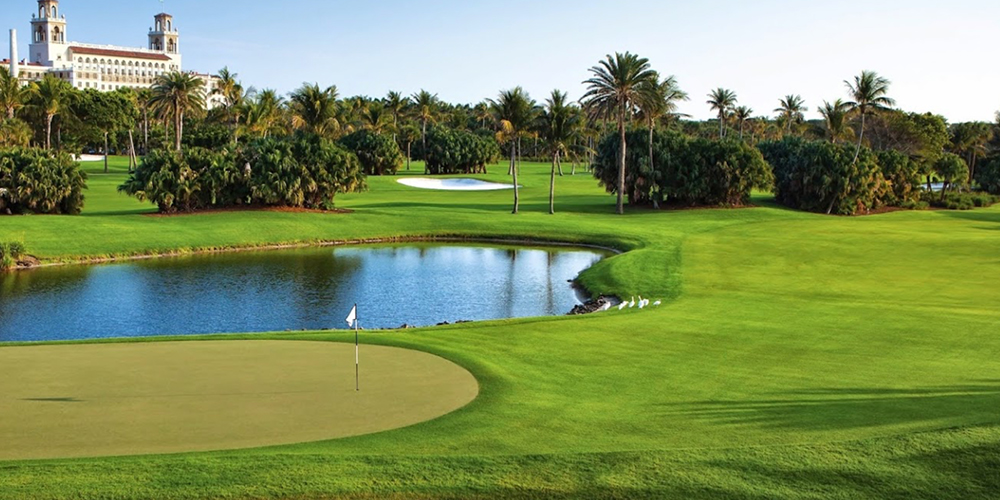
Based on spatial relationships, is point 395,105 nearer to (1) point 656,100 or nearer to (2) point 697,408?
(1) point 656,100

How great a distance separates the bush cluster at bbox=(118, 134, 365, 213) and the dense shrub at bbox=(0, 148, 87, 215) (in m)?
3.75

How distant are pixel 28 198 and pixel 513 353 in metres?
46.3

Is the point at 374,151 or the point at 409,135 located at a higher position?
the point at 409,135

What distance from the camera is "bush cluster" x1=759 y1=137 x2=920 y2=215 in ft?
247

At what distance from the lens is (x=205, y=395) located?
15.4 meters

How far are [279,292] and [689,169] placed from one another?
44.7 meters

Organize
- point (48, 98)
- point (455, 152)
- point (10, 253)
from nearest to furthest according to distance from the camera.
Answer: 1. point (10, 253)
2. point (48, 98)
3. point (455, 152)

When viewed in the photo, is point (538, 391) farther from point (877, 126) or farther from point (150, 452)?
point (877, 126)

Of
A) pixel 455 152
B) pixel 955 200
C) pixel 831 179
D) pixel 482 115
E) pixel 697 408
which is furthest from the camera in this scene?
pixel 482 115

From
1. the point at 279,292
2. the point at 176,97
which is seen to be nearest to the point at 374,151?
the point at 176,97

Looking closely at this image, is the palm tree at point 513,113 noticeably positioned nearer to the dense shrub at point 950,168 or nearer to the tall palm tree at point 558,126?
the tall palm tree at point 558,126

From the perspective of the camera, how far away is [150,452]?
12.1 metres

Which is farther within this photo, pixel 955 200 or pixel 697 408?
pixel 955 200

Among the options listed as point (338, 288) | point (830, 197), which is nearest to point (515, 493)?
point (338, 288)
